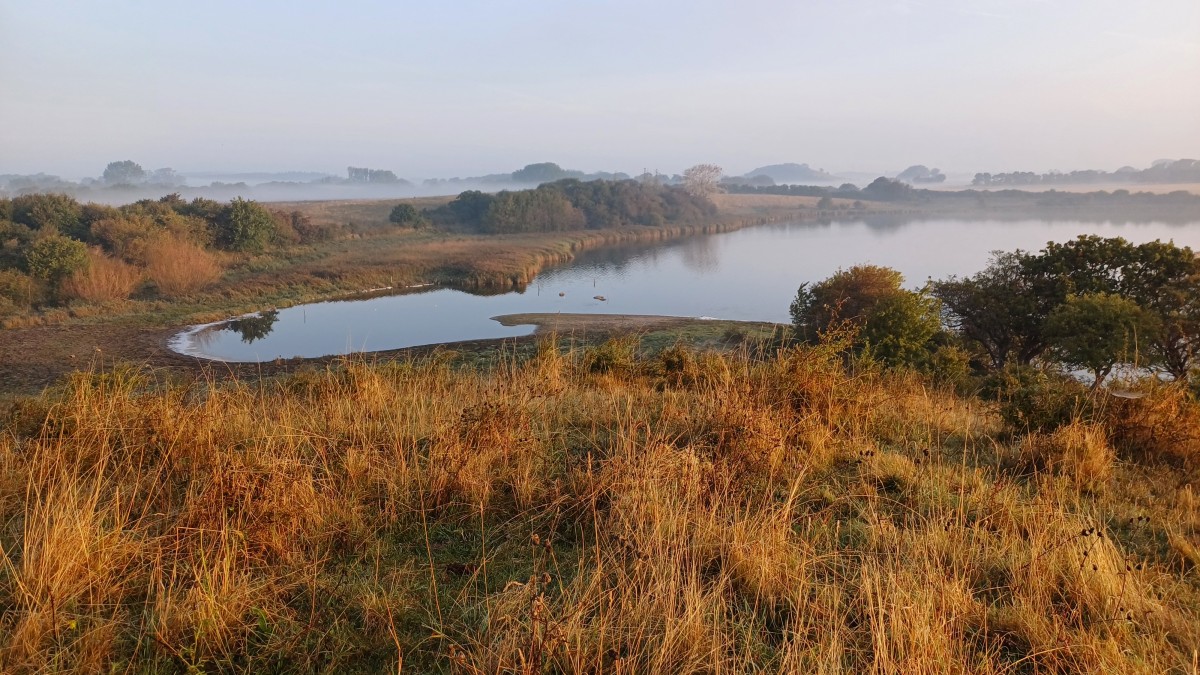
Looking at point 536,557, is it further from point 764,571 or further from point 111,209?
point 111,209

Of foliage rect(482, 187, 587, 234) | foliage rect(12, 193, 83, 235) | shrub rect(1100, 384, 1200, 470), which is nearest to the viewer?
shrub rect(1100, 384, 1200, 470)

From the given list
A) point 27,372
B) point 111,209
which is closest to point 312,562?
point 27,372

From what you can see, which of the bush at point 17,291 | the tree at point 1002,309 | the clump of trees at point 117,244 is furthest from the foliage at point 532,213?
the tree at point 1002,309

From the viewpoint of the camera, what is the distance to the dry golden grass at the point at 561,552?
2100mm

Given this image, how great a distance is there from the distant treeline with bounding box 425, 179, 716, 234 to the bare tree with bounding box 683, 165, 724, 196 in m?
19.6

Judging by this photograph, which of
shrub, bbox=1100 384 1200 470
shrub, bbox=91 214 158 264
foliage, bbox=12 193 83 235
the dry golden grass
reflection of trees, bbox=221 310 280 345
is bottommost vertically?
reflection of trees, bbox=221 310 280 345

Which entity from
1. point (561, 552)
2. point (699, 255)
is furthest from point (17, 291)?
point (699, 255)

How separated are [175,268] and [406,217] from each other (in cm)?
3353

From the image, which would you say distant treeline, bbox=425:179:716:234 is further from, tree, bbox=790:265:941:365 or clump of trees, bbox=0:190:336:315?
tree, bbox=790:265:941:365

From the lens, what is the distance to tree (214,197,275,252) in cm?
3953

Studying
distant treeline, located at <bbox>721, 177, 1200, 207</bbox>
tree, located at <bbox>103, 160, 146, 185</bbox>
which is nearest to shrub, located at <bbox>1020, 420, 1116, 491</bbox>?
distant treeline, located at <bbox>721, 177, 1200, 207</bbox>

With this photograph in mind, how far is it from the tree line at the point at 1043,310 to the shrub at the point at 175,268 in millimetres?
28593

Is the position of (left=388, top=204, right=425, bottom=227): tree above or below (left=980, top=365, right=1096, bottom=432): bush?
above

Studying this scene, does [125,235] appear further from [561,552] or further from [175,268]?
[561,552]
